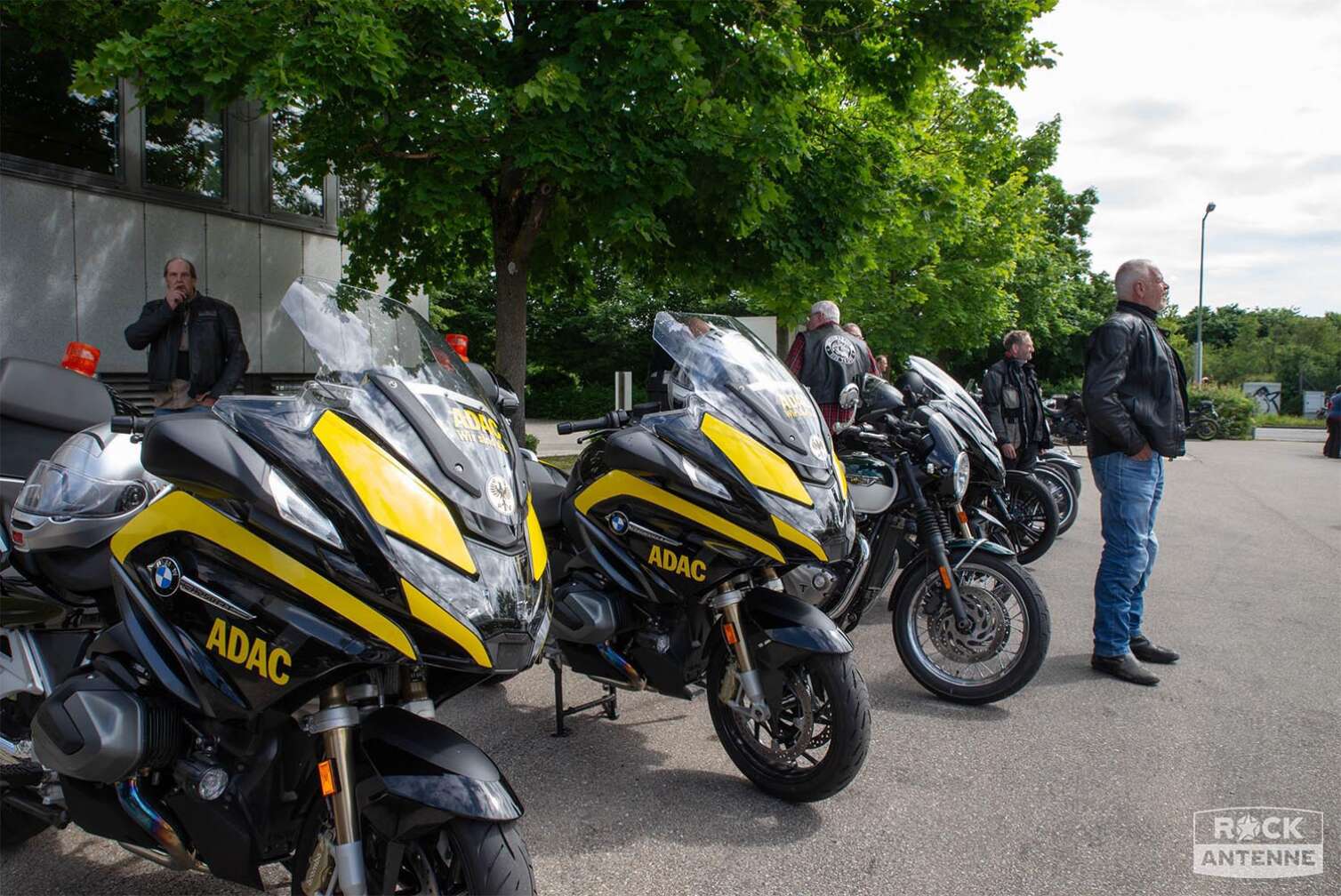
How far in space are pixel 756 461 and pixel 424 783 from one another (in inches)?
61.2

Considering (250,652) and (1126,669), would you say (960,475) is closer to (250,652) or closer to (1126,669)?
(1126,669)

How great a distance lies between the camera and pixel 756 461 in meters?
3.15

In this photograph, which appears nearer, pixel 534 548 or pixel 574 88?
pixel 534 548

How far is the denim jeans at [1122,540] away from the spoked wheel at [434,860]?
146 inches

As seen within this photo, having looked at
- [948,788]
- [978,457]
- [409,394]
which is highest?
[409,394]

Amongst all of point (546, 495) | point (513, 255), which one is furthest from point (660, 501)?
point (513, 255)

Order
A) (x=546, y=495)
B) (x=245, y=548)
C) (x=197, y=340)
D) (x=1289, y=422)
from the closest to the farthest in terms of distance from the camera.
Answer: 1. (x=245, y=548)
2. (x=546, y=495)
3. (x=197, y=340)
4. (x=1289, y=422)

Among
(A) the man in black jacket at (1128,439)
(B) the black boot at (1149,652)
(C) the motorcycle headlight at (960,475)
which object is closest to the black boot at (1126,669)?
(A) the man in black jacket at (1128,439)

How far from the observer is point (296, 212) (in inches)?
481

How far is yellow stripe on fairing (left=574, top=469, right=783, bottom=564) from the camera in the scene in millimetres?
3102

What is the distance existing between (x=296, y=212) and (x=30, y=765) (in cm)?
1067

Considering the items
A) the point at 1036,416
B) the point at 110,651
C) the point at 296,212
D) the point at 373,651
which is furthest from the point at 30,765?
the point at 296,212

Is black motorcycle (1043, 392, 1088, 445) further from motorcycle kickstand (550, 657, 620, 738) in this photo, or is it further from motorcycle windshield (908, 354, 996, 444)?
motorcycle kickstand (550, 657, 620, 738)

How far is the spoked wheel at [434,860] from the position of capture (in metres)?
1.88
